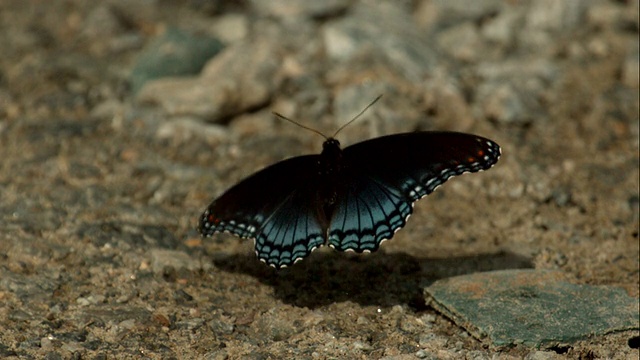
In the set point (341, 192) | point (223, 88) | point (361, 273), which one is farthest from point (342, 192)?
point (223, 88)

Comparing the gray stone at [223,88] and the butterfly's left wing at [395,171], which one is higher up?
the gray stone at [223,88]

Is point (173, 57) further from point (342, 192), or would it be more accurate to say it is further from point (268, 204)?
point (342, 192)

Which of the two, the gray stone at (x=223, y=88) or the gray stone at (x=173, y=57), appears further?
the gray stone at (x=173, y=57)

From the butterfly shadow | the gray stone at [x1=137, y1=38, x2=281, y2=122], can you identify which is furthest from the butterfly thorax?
the gray stone at [x1=137, y1=38, x2=281, y2=122]

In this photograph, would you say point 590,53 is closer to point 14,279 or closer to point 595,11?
point 595,11

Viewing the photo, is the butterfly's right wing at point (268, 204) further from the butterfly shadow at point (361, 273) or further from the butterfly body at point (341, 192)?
the butterfly shadow at point (361, 273)

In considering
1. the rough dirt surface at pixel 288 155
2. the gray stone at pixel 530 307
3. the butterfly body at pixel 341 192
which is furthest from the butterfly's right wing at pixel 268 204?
the gray stone at pixel 530 307
